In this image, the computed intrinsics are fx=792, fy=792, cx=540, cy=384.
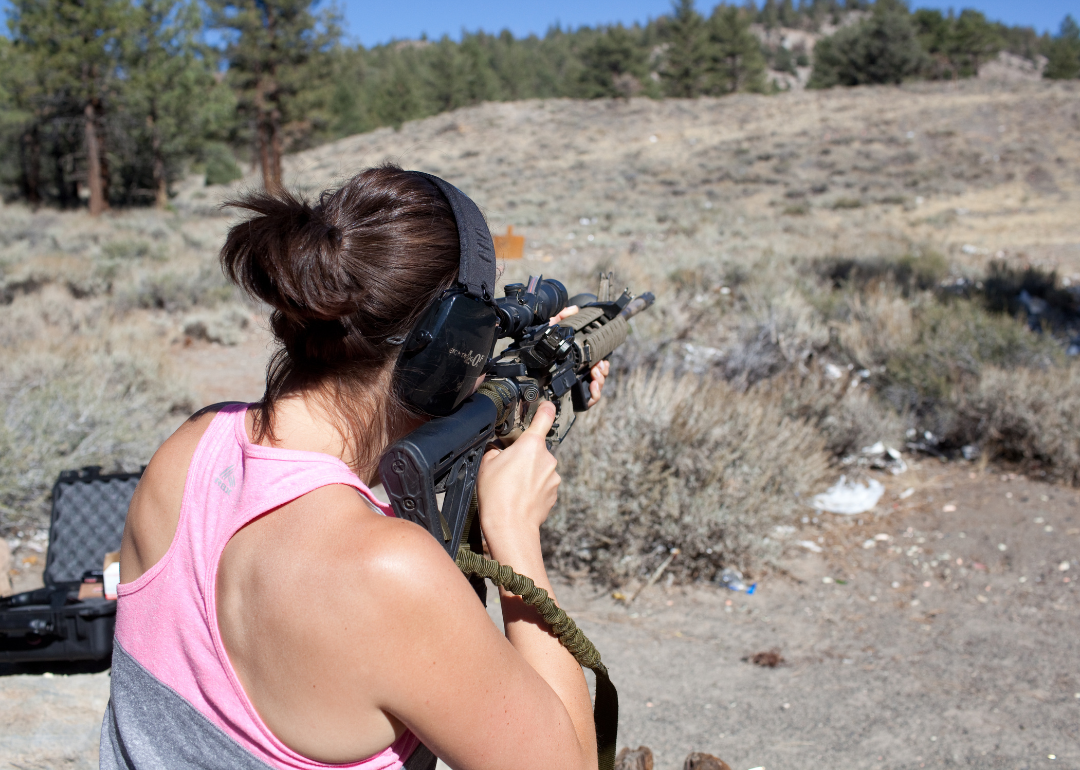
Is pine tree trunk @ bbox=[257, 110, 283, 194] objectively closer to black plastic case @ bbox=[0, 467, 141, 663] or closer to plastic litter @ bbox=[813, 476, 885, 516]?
plastic litter @ bbox=[813, 476, 885, 516]

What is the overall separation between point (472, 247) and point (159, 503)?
0.62 meters

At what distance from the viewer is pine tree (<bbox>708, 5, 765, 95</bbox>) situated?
49.6m

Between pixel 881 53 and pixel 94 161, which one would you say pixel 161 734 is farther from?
pixel 881 53

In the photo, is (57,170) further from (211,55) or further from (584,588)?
(584,588)

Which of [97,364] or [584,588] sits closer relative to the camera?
[584,588]

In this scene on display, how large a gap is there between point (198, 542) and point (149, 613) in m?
0.17

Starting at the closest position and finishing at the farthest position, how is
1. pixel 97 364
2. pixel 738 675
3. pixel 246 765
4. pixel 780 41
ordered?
pixel 246 765, pixel 738 675, pixel 97 364, pixel 780 41

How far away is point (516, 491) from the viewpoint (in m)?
1.31

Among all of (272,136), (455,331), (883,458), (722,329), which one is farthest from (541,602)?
(272,136)

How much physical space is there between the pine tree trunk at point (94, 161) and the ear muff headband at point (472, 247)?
Answer: 24.1 metres

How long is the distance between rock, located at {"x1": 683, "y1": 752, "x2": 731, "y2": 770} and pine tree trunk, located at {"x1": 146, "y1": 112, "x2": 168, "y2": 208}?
1039 inches

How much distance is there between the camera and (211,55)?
2427cm

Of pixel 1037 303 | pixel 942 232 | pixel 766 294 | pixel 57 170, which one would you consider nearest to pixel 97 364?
pixel 766 294

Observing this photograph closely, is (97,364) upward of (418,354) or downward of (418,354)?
downward
